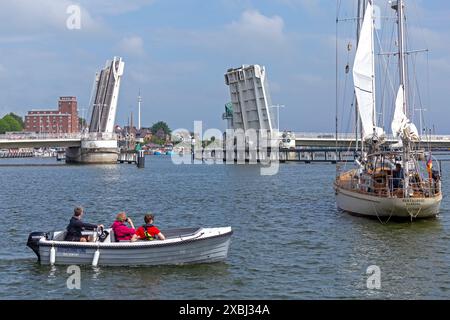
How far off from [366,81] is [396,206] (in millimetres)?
9128

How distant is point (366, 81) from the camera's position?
116 feet

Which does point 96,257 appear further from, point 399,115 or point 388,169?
point 399,115

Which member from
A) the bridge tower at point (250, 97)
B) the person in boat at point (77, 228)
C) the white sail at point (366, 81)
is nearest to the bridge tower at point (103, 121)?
the bridge tower at point (250, 97)

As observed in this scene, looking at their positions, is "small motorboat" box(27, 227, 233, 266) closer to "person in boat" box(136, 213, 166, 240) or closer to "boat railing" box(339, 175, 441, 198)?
"person in boat" box(136, 213, 166, 240)

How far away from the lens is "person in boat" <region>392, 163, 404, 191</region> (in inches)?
1121

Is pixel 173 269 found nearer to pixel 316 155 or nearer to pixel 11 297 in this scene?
pixel 11 297

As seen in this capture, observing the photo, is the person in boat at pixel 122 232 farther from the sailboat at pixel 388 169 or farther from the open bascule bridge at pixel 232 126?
the open bascule bridge at pixel 232 126

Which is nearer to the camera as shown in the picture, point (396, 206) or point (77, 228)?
point (77, 228)

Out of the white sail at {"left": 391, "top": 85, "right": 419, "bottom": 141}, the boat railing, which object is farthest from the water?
the white sail at {"left": 391, "top": 85, "right": 419, "bottom": 141}

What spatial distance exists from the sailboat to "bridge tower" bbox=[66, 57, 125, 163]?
214ft

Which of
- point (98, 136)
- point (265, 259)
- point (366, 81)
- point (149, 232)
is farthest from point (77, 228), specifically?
point (98, 136)

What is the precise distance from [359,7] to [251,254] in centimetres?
2537

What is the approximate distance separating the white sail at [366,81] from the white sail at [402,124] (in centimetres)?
240
